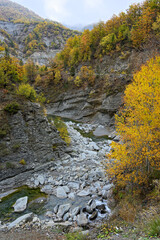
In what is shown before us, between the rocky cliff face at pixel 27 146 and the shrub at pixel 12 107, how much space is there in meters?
0.41

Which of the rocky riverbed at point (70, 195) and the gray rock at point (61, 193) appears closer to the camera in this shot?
the rocky riverbed at point (70, 195)

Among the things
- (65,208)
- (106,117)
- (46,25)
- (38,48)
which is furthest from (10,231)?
(46,25)

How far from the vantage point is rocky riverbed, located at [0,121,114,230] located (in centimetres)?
776

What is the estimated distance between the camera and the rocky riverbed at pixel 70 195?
7.76 m

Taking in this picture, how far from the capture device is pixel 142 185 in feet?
26.9

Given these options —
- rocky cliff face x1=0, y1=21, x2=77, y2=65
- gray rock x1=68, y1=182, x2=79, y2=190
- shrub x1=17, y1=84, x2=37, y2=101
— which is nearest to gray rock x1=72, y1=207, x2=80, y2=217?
gray rock x1=68, y1=182, x2=79, y2=190

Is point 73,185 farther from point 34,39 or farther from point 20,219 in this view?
point 34,39

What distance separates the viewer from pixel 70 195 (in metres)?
10.0

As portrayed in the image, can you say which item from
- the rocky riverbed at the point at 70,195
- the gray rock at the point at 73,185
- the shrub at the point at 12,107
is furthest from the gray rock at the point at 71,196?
the shrub at the point at 12,107

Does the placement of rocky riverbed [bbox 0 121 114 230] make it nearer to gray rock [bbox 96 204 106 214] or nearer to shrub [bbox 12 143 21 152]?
gray rock [bbox 96 204 106 214]

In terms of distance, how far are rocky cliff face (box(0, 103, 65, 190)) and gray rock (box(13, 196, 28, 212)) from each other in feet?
7.23

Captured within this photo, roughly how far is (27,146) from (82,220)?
27.6 ft

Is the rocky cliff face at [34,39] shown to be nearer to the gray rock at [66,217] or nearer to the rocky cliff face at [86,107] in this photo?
the rocky cliff face at [86,107]

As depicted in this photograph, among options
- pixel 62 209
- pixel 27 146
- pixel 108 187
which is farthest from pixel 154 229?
pixel 27 146
